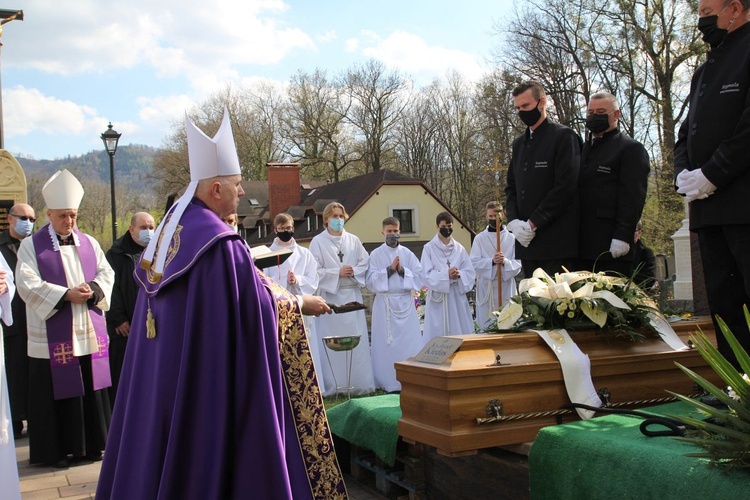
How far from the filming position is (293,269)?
35.8ft

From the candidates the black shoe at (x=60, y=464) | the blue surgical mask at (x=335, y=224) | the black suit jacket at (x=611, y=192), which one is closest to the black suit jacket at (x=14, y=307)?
the black shoe at (x=60, y=464)

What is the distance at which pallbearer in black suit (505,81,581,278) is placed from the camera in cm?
583

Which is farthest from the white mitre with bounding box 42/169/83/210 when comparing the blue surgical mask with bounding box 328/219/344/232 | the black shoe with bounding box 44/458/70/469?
the blue surgical mask with bounding box 328/219/344/232

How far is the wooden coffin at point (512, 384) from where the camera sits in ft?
13.3

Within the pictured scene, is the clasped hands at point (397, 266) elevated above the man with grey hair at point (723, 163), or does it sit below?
below

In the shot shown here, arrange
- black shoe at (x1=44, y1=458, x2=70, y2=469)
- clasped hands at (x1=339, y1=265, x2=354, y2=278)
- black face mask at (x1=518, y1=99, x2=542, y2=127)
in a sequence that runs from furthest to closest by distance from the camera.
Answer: clasped hands at (x1=339, y1=265, x2=354, y2=278) → black shoe at (x1=44, y1=458, x2=70, y2=469) → black face mask at (x1=518, y1=99, x2=542, y2=127)

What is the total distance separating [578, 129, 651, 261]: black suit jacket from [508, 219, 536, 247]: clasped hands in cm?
40

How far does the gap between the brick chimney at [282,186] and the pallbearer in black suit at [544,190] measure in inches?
1701

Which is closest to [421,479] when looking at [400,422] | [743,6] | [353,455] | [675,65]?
[400,422]

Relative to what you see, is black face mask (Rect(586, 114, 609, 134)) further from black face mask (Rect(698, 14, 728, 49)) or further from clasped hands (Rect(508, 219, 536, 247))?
black face mask (Rect(698, 14, 728, 49))

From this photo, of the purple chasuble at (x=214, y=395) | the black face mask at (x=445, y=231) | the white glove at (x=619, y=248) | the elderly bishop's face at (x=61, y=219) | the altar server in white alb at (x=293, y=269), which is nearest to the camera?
the purple chasuble at (x=214, y=395)

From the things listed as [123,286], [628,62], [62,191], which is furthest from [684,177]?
[628,62]

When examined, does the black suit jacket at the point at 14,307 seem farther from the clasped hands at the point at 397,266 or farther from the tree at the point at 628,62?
the tree at the point at 628,62

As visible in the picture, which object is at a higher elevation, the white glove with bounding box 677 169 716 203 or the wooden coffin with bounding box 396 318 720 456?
the white glove with bounding box 677 169 716 203
